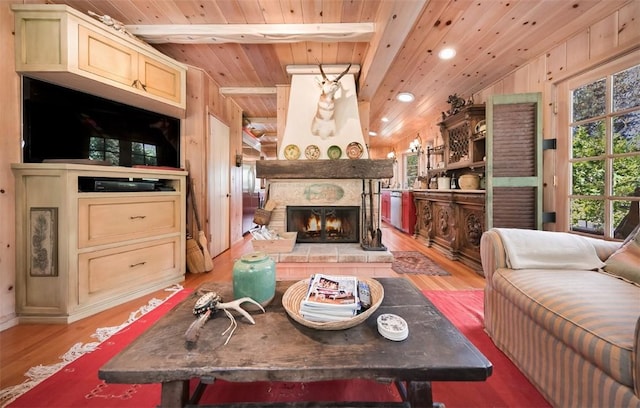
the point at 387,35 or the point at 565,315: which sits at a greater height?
the point at 387,35

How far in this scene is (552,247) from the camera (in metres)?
1.38

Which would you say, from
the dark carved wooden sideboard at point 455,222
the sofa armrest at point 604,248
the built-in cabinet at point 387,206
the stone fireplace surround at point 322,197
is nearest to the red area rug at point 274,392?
Answer: the sofa armrest at point 604,248

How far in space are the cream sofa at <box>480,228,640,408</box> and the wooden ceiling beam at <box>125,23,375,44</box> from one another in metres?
2.04

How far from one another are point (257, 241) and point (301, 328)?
1.63 metres

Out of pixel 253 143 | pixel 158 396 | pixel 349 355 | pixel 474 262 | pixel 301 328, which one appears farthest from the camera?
pixel 253 143

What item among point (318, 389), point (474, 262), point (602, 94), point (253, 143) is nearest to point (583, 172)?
point (602, 94)

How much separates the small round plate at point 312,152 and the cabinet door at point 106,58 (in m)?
1.72

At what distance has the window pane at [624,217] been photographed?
5.88 ft

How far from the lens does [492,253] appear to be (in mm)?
1465

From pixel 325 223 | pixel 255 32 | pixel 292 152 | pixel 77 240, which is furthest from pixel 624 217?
pixel 77 240

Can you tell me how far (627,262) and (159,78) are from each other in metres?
3.65

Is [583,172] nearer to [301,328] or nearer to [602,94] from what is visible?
[602,94]

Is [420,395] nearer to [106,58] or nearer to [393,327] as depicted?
[393,327]

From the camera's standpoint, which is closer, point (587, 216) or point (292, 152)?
point (587, 216)
